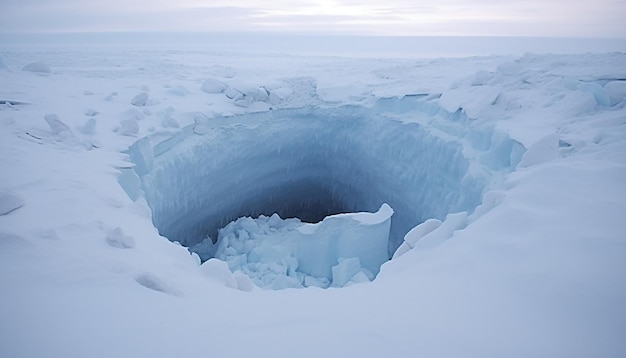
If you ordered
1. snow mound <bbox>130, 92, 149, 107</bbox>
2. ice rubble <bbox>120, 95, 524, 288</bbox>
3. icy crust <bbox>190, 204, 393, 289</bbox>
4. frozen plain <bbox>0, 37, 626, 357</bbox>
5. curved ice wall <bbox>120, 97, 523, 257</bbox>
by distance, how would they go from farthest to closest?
snow mound <bbox>130, 92, 149, 107</bbox> → icy crust <bbox>190, 204, 393, 289</bbox> → ice rubble <bbox>120, 95, 524, 288</bbox> → curved ice wall <bbox>120, 97, 523, 257</bbox> → frozen plain <bbox>0, 37, 626, 357</bbox>

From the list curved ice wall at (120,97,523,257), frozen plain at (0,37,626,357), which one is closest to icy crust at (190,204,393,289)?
curved ice wall at (120,97,523,257)

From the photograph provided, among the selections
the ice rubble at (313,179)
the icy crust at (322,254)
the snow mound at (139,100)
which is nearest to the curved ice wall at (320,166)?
the ice rubble at (313,179)

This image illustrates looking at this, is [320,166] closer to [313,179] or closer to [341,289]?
[313,179]

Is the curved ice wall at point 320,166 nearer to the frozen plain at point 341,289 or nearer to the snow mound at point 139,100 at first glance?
the frozen plain at point 341,289

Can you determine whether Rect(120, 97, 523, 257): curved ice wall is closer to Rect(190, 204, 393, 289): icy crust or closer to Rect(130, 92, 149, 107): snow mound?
Rect(130, 92, 149, 107): snow mound

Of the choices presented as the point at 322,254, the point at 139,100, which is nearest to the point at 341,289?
the point at 322,254

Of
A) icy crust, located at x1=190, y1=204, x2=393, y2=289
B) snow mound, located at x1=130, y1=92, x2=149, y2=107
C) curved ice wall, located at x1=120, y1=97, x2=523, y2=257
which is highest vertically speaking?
snow mound, located at x1=130, y1=92, x2=149, y2=107
